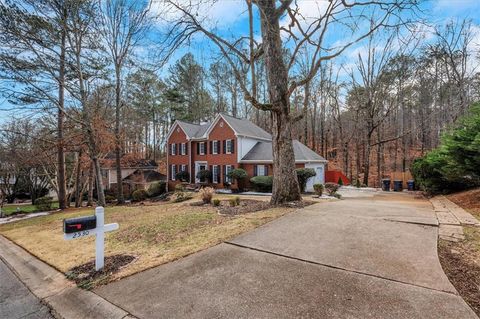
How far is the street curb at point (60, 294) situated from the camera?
257cm

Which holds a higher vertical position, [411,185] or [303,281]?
[303,281]

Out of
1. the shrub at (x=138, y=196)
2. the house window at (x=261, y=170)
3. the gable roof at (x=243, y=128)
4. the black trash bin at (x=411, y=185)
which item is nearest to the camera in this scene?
the black trash bin at (x=411, y=185)

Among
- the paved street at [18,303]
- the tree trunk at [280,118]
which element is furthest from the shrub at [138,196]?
the paved street at [18,303]

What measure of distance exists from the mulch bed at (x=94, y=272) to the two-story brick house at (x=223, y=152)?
1558 centimetres

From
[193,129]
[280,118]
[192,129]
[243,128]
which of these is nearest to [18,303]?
[280,118]

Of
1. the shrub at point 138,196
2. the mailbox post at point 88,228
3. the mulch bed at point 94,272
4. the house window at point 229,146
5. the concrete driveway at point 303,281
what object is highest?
the house window at point 229,146

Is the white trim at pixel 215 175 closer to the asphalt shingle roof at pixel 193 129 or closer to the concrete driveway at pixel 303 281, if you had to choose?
the asphalt shingle roof at pixel 193 129

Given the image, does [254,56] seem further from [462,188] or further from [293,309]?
[462,188]

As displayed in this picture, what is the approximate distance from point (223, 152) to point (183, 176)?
520 cm

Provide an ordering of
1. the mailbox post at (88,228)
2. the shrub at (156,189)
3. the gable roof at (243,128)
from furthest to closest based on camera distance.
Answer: the shrub at (156,189)
the gable roof at (243,128)
the mailbox post at (88,228)

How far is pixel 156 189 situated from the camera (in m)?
22.9

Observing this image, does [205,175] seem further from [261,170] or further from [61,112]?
[61,112]

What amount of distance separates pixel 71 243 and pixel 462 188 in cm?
1529

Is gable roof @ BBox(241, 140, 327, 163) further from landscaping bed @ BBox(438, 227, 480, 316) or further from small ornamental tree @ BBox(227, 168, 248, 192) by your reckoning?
landscaping bed @ BBox(438, 227, 480, 316)
